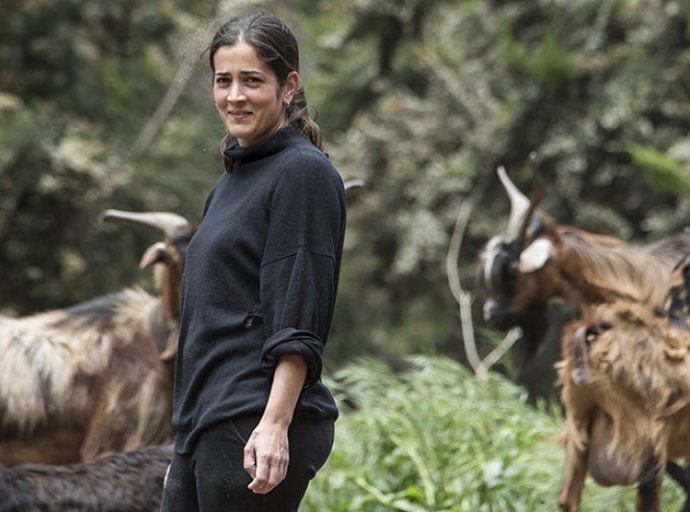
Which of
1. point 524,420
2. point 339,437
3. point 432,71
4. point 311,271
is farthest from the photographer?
point 432,71

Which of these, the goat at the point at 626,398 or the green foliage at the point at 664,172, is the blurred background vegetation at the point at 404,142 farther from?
the goat at the point at 626,398

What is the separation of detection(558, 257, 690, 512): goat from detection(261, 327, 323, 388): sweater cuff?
8.56 feet

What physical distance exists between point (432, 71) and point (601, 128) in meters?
2.04

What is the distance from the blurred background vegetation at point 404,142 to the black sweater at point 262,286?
5.24 metres

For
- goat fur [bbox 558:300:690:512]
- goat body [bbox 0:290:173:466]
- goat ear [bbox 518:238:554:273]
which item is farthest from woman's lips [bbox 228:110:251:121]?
goat ear [bbox 518:238:554:273]

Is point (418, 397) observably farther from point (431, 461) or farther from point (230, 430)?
point (230, 430)

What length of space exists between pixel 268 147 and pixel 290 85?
0.63 feet

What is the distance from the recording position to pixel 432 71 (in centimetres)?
1195

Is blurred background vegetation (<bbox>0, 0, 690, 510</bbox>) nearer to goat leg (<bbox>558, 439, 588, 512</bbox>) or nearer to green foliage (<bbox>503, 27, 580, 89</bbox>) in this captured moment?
green foliage (<bbox>503, 27, 580, 89</bbox>)

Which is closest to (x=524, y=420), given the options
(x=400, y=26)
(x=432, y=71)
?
(x=432, y=71)

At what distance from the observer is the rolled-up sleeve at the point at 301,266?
2.90 meters

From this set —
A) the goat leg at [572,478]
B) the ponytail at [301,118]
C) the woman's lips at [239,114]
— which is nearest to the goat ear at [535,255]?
the goat leg at [572,478]

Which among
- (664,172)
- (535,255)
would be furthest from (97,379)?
(664,172)

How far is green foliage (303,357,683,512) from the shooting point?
6258mm
